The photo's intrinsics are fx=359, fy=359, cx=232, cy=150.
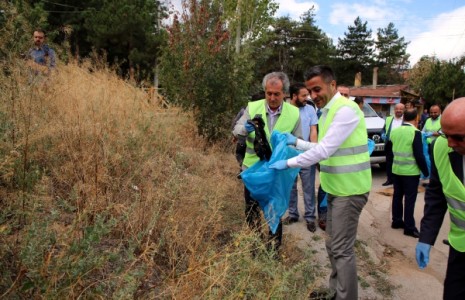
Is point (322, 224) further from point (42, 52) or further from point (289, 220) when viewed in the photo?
point (42, 52)

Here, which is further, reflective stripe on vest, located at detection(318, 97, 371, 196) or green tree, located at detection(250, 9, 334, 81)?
green tree, located at detection(250, 9, 334, 81)

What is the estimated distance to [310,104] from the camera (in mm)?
5281

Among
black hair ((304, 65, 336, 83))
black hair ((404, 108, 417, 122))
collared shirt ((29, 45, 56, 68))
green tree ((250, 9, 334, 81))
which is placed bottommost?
black hair ((404, 108, 417, 122))

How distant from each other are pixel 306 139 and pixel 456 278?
294 centimetres

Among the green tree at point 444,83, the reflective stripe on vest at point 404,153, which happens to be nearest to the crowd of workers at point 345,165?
the reflective stripe on vest at point 404,153

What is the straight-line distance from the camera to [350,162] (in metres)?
2.82

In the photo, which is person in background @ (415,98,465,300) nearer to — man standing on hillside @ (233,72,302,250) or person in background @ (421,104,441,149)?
man standing on hillside @ (233,72,302,250)

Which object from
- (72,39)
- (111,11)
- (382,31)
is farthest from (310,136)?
(382,31)

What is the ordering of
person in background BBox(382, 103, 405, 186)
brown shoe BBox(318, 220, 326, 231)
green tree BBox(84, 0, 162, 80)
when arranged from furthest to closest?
green tree BBox(84, 0, 162, 80), person in background BBox(382, 103, 405, 186), brown shoe BBox(318, 220, 326, 231)

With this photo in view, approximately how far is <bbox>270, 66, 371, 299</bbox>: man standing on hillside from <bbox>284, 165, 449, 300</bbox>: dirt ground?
65 cm

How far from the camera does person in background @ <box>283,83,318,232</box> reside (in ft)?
16.2

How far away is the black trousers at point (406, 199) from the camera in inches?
205

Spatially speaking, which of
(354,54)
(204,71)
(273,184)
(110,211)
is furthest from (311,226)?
(354,54)

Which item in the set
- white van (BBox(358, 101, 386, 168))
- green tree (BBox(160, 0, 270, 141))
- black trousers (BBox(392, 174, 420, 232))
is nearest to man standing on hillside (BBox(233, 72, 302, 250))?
black trousers (BBox(392, 174, 420, 232))
